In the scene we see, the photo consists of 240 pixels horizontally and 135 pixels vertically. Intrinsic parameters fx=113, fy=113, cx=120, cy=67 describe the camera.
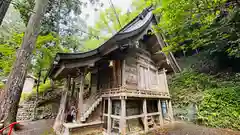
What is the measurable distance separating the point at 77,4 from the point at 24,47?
7651 millimetres

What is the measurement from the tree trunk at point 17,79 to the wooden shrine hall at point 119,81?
1.22 meters

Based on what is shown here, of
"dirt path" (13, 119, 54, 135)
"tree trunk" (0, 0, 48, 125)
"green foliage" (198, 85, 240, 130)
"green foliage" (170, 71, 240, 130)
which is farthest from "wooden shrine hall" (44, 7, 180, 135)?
"green foliage" (198, 85, 240, 130)

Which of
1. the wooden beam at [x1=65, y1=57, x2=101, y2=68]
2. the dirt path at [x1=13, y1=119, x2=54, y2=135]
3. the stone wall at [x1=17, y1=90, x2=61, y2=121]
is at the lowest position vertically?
the dirt path at [x1=13, y1=119, x2=54, y2=135]

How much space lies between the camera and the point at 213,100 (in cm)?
751

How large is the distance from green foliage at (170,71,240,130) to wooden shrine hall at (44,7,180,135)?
1.92 meters

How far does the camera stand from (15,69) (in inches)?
181

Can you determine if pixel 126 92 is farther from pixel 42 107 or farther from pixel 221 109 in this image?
pixel 42 107

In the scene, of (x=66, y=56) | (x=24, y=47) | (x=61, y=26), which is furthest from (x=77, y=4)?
(x=66, y=56)

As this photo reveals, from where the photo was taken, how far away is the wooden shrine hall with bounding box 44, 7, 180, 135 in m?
5.00

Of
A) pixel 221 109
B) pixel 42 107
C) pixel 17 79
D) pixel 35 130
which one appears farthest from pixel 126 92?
pixel 42 107

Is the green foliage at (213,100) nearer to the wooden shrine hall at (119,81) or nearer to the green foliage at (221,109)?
the green foliage at (221,109)

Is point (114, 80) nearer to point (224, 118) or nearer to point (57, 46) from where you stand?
point (224, 118)

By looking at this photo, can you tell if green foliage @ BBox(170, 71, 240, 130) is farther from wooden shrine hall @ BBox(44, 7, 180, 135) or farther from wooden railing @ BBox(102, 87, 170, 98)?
wooden railing @ BBox(102, 87, 170, 98)

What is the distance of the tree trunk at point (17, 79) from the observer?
162 inches
